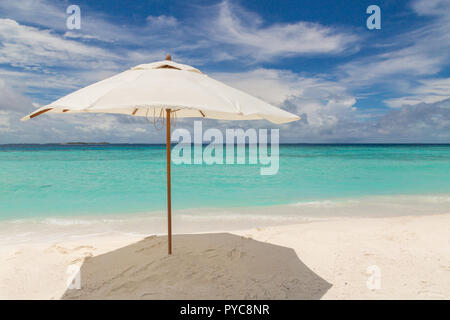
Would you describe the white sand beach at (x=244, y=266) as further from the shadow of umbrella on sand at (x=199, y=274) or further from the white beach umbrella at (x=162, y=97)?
the white beach umbrella at (x=162, y=97)

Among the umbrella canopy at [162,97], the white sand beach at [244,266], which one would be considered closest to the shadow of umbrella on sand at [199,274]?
the white sand beach at [244,266]

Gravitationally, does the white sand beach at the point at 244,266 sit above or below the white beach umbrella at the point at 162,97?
below

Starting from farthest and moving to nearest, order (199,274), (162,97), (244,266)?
1. (244,266)
2. (199,274)
3. (162,97)

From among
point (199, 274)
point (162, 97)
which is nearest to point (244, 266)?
point (199, 274)

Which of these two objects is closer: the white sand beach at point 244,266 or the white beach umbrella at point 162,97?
the white beach umbrella at point 162,97

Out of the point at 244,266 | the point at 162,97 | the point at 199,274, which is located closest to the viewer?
the point at 162,97

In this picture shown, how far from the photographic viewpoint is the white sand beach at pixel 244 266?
2615 mm

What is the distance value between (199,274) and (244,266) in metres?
0.56

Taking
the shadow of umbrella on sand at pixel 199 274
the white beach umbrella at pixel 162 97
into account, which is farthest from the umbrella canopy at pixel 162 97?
the shadow of umbrella on sand at pixel 199 274

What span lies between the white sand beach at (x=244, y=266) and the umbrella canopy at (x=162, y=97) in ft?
5.68

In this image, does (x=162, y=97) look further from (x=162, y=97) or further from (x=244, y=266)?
(x=244, y=266)

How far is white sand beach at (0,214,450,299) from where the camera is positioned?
2.62 m

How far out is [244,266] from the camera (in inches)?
124
